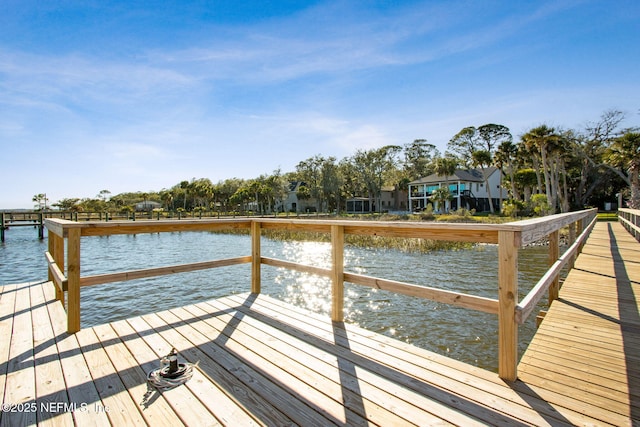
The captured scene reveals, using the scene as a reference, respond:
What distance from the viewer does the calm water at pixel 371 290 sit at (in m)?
4.98

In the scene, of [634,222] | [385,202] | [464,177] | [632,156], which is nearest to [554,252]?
[634,222]

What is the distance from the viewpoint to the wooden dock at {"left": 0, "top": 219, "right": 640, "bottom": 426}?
1.65m

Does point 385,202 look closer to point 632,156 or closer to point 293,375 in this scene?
point 632,156

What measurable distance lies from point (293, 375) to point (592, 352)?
7.63 ft

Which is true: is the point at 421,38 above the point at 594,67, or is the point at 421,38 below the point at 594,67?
below

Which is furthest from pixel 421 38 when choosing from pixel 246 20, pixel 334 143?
pixel 334 143

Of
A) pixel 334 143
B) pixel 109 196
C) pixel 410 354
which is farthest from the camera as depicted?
pixel 109 196

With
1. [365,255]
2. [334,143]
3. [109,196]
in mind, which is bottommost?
[365,255]

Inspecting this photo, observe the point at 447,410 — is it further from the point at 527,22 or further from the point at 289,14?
the point at 527,22

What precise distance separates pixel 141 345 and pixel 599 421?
307 centimetres

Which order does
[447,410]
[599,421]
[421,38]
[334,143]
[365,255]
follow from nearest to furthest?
[599,421]
[447,410]
[421,38]
[365,255]
[334,143]

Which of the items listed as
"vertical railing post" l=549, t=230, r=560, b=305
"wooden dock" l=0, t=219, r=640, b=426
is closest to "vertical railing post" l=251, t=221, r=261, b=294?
"wooden dock" l=0, t=219, r=640, b=426

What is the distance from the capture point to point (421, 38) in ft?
35.1

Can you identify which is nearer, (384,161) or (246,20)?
(246,20)
